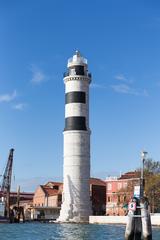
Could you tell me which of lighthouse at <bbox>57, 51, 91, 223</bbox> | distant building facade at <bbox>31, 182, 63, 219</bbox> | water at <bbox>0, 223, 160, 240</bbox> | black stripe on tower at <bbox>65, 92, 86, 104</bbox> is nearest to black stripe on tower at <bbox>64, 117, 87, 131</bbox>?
lighthouse at <bbox>57, 51, 91, 223</bbox>

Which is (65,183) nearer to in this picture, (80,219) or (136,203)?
(80,219)

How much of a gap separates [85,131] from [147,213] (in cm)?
5634

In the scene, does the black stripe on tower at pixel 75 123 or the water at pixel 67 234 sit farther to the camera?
the black stripe on tower at pixel 75 123

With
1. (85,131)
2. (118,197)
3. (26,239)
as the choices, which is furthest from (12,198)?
(26,239)

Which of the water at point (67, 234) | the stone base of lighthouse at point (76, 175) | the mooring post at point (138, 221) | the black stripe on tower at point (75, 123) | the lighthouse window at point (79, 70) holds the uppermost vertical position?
the lighthouse window at point (79, 70)

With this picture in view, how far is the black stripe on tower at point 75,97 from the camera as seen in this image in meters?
91.1

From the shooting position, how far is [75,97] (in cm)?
9138

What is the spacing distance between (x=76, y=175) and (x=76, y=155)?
3.31 meters

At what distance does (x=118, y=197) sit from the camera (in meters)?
101

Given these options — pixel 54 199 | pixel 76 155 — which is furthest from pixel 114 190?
pixel 54 199

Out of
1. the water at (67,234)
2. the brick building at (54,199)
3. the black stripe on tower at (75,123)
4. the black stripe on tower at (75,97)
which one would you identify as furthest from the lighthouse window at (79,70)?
the water at (67,234)

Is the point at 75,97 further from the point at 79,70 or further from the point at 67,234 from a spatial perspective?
the point at 67,234

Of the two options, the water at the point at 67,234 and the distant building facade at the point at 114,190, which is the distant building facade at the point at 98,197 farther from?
the water at the point at 67,234

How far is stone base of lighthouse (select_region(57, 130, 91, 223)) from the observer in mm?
90125
